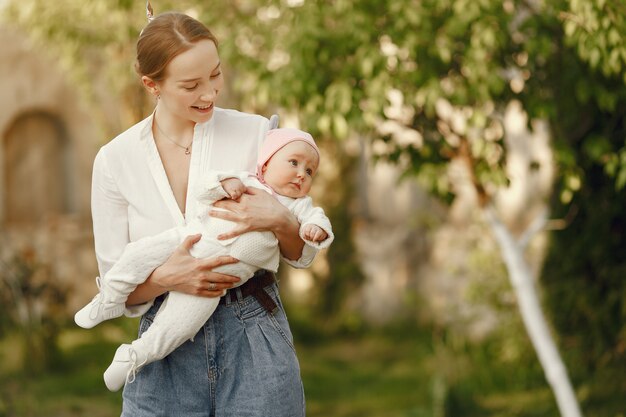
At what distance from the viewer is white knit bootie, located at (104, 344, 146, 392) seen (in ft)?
7.74

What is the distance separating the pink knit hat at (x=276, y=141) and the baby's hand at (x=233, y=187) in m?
0.08

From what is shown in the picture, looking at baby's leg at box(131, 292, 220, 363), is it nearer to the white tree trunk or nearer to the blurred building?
the white tree trunk

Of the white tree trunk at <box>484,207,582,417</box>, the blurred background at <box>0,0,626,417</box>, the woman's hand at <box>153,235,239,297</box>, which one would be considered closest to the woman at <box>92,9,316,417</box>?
the woman's hand at <box>153,235,239,297</box>

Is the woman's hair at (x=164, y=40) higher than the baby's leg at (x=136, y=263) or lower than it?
higher

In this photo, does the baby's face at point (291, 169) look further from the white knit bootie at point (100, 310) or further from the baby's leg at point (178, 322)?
the white knit bootie at point (100, 310)

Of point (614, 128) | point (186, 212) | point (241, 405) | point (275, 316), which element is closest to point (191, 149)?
point (186, 212)

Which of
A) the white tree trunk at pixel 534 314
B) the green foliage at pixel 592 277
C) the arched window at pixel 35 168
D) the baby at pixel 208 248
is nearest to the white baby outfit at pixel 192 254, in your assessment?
the baby at pixel 208 248

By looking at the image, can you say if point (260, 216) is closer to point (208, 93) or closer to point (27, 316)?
point (208, 93)

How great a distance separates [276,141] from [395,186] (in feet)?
8.79

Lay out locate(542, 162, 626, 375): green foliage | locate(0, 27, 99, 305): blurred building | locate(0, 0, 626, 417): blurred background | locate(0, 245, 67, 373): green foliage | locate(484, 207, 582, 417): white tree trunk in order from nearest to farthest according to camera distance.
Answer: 1. locate(0, 0, 626, 417): blurred background
2. locate(484, 207, 582, 417): white tree trunk
3. locate(542, 162, 626, 375): green foliage
4. locate(0, 245, 67, 373): green foliage
5. locate(0, 27, 99, 305): blurred building

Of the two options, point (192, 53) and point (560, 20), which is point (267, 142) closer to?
point (192, 53)

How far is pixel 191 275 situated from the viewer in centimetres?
233

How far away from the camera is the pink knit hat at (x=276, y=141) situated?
237cm

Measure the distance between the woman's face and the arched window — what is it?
645 centimetres
